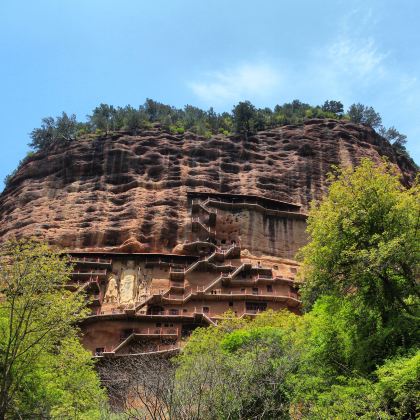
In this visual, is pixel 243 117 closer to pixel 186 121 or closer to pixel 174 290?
pixel 186 121

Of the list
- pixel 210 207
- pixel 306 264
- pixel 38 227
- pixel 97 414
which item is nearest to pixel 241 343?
pixel 306 264

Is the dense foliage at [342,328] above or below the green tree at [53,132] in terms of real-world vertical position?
below

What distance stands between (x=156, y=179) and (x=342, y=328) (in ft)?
127

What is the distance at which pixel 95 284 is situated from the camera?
4356 cm

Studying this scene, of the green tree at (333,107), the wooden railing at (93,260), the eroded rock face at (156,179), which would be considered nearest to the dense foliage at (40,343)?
Result: the wooden railing at (93,260)

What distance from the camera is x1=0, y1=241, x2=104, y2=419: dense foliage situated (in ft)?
58.4

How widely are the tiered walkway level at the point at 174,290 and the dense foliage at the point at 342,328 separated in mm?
17758

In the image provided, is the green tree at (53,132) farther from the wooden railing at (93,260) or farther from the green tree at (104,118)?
the wooden railing at (93,260)

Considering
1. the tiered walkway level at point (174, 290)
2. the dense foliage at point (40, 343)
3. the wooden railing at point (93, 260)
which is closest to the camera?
the dense foliage at point (40, 343)

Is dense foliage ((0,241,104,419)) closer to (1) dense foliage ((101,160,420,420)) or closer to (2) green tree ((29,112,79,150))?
(1) dense foliage ((101,160,420,420))

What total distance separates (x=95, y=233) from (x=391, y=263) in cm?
3509

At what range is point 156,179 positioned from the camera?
183 ft

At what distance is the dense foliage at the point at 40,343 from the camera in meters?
17.8

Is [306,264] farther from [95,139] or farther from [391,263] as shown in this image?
[95,139]
